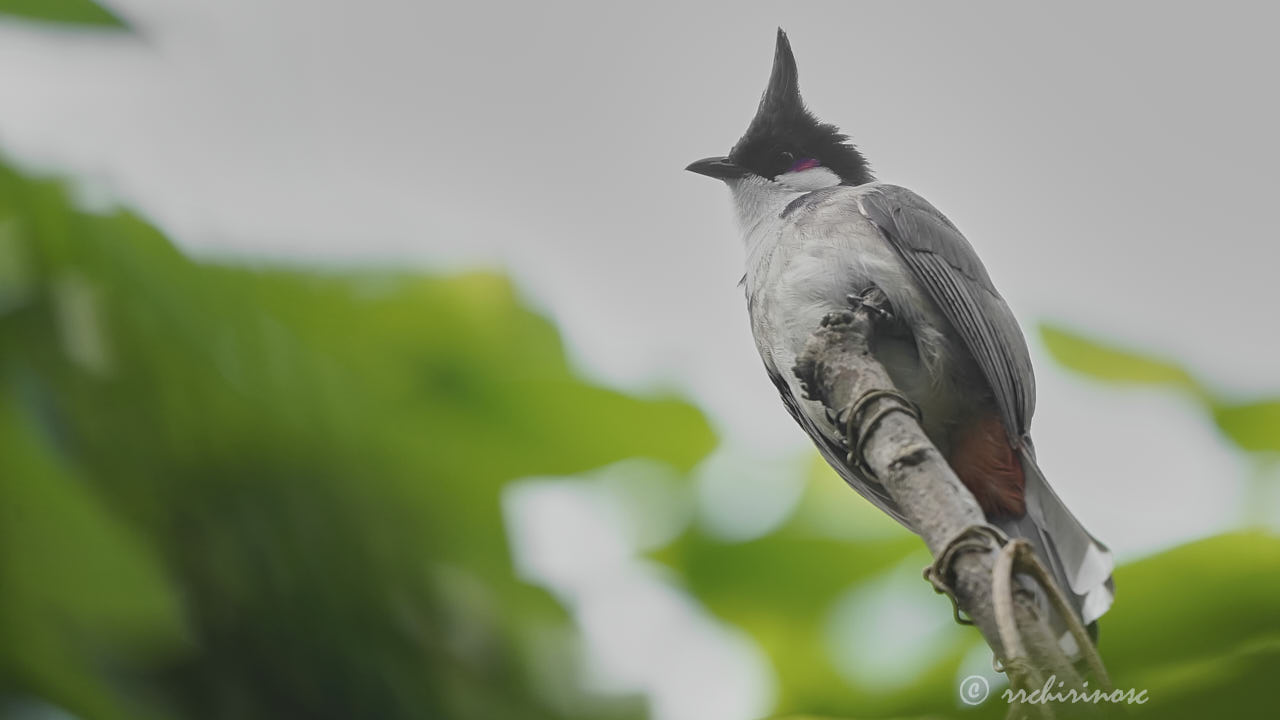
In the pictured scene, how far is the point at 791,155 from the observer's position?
221cm

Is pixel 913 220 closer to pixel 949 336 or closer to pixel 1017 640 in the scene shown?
pixel 949 336

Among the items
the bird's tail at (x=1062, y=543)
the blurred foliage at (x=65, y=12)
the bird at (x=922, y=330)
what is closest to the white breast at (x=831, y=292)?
the bird at (x=922, y=330)

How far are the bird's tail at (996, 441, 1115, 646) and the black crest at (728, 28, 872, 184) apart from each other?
2.57 feet

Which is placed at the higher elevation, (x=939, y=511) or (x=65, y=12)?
(x=65, y=12)

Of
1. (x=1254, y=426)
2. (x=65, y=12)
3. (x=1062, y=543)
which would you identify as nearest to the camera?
(x=65, y=12)

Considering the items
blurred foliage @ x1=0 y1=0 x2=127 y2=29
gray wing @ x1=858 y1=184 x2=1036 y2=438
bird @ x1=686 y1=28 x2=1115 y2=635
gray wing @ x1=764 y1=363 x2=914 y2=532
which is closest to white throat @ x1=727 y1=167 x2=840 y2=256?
bird @ x1=686 y1=28 x2=1115 y2=635

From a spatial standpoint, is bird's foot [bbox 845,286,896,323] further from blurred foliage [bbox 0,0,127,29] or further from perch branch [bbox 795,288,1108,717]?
blurred foliage [bbox 0,0,127,29]

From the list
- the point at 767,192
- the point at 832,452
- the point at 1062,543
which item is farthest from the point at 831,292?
the point at 767,192

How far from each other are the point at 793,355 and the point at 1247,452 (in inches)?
28.6

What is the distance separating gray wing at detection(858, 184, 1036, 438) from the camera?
1.61 meters

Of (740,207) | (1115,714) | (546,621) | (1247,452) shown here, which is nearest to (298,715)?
(546,621)

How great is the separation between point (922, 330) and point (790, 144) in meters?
0.68

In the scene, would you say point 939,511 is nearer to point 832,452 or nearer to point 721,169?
point 832,452

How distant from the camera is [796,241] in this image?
1.77 m
